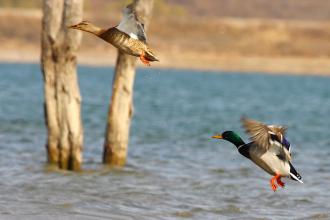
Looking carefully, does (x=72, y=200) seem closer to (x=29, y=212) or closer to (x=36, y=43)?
(x=29, y=212)

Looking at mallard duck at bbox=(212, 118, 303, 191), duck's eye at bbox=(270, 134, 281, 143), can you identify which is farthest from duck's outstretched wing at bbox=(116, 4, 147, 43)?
duck's eye at bbox=(270, 134, 281, 143)

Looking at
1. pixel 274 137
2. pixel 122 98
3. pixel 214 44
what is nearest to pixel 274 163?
pixel 274 137

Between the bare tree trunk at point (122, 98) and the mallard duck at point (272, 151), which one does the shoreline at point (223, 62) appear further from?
the mallard duck at point (272, 151)

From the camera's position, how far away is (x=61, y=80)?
13.1 metres

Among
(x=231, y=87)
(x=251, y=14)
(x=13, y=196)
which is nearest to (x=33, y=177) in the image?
(x=13, y=196)

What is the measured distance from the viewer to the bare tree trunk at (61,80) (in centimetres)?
1284

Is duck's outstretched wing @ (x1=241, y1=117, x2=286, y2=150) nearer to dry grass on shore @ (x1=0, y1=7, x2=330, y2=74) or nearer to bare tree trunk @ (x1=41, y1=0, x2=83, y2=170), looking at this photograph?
bare tree trunk @ (x1=41, y1=0, x2=83, y2=170)

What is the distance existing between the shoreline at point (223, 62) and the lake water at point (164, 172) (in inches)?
1237

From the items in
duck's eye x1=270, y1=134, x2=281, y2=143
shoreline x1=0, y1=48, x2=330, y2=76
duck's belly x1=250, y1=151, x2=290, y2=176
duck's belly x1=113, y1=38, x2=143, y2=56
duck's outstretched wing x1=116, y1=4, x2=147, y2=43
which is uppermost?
shoreline x1=0, y1=48, x2=330, y2=76

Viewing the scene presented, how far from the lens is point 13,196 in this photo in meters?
11.5

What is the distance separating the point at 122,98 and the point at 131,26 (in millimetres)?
5110

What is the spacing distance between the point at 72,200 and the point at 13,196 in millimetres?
790

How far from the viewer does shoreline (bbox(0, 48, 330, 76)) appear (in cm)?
6488

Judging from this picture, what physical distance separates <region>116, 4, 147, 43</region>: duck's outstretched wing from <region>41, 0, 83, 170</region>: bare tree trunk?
4.02 meters
